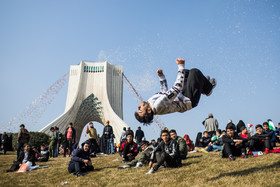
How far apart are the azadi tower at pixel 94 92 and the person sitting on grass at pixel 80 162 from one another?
26509 mm

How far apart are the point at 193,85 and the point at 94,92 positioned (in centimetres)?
3280

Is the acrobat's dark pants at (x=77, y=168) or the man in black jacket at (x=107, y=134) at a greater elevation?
the man in black jacket at (x=107, y=134)

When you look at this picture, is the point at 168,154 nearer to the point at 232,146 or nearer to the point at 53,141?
the point at 232,146

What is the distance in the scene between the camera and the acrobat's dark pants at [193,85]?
3957mm

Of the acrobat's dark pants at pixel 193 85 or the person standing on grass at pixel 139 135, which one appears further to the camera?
→ the person standing on grass at pixel 139 135

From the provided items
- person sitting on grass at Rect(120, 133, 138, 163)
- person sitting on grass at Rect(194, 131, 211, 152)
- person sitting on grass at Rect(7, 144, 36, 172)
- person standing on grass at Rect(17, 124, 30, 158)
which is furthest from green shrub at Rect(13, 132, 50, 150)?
person sitting on grass at Rect(194, 131, 211, 152)

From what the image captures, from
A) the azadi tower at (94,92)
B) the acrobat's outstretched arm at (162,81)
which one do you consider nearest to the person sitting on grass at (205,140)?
the acrobat's outstretched arm at (162,81)

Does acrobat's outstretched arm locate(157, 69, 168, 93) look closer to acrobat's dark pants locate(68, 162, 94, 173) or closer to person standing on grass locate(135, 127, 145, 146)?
acrobat's dark pants locate(68, 162, 94, 173)

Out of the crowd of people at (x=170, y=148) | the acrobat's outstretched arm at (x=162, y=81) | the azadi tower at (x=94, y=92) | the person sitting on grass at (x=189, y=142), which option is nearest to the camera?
the acrobat's outstretched arm at (x=162, y=81)

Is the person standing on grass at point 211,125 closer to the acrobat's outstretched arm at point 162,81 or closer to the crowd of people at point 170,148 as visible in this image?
the crowd of people at point 170,148

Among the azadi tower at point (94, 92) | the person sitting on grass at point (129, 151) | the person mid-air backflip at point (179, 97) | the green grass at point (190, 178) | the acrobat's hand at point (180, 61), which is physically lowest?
the green grass at point (190, 178)

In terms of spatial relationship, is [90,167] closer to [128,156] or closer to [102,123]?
[128,156]

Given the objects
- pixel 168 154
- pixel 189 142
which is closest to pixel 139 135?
pixel 189 142

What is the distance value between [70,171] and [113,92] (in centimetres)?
3033
